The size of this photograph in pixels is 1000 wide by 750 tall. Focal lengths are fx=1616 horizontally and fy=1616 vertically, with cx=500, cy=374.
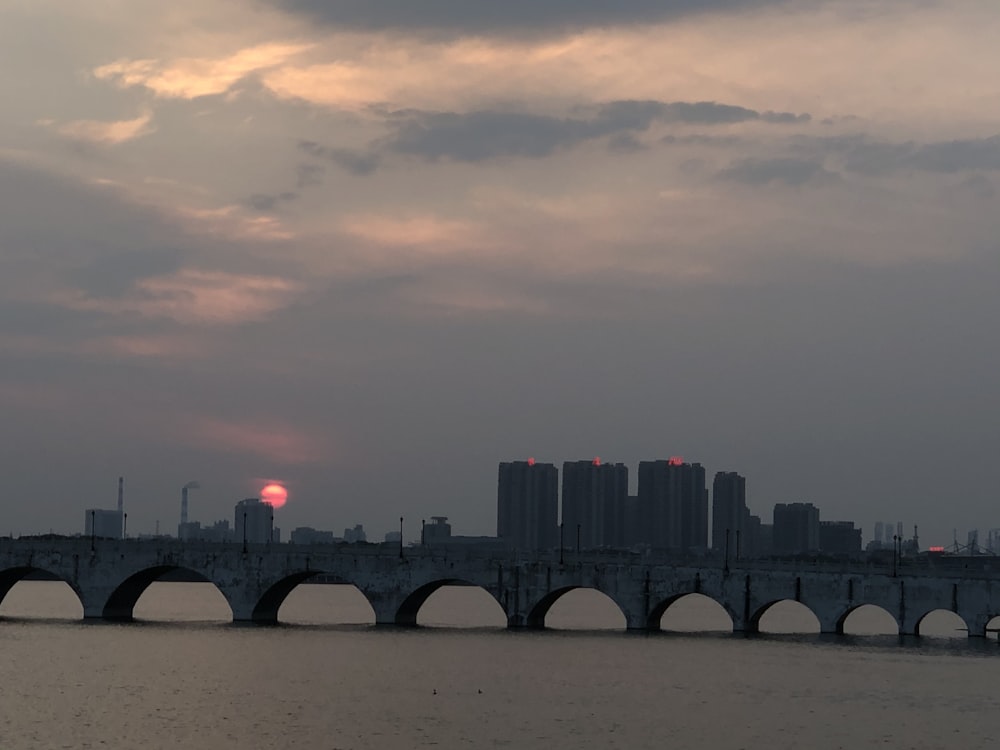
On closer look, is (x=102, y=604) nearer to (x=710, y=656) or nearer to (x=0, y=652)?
(x=0, y=652)

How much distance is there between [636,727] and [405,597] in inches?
1754

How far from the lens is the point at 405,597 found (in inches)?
4274

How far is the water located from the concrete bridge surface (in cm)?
222

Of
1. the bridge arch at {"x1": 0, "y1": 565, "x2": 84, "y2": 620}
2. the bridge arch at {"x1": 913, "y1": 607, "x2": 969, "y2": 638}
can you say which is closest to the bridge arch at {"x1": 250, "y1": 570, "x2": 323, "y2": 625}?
the bridge arch at {"x1": 0, "y1": 565, "x2": 84, "y2": 620}

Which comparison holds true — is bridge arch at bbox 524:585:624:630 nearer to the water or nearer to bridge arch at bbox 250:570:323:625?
the water

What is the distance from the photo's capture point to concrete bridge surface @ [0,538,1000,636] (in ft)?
324

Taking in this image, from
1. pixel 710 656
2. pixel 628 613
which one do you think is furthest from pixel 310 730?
pixel 628 613

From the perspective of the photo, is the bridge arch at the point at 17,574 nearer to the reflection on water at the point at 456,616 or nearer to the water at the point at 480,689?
the water at the point at 480,689

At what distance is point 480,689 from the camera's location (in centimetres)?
7638

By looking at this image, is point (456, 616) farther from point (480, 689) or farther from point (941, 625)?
point (480, 689)

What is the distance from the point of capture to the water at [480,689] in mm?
63219

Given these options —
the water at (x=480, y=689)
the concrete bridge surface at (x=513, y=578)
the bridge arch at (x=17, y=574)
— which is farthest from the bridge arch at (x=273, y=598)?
the bridge arch at (x=17, y=574)

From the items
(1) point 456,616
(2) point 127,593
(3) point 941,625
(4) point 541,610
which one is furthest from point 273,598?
(3) point 941,625

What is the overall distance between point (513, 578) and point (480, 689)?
97.7 ft
